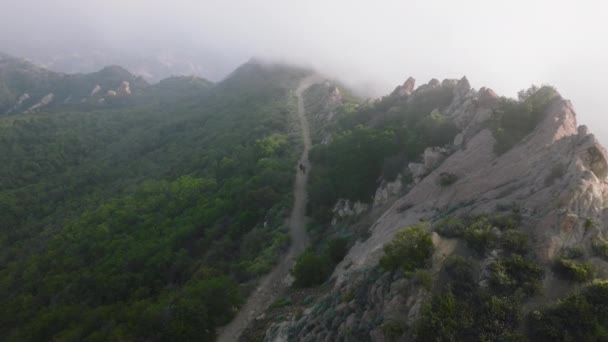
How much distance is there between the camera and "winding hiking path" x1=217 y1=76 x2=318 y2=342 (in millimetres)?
27172

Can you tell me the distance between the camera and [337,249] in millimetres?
31906

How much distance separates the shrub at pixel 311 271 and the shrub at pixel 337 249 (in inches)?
53.3

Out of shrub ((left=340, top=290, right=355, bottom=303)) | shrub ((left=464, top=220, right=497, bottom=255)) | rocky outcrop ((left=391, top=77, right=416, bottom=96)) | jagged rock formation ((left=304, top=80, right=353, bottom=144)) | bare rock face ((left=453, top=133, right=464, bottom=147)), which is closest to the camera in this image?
shrub ((left=464, top=220, right=497, bottom=255))

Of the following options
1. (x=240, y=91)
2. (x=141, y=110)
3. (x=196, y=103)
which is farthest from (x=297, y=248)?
(x=141, y=110)

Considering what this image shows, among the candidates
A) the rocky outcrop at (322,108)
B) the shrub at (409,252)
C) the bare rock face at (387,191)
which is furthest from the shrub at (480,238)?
the rocky outcrop at (322,108)

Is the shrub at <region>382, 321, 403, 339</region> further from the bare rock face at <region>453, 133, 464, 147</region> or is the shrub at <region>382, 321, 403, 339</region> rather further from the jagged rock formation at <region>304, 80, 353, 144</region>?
the jagged rock formation at <region>304, 80, 353, 144</region>

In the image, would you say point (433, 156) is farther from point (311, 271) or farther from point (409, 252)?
point (409, 252)

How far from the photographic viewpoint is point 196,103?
15138cm

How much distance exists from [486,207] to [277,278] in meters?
18.9

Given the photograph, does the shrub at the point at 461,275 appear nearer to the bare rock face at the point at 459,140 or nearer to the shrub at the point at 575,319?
the shrub at the point at 575,319

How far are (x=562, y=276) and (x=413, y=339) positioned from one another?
22.8ft

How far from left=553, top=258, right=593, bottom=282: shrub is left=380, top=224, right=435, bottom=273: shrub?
504cm

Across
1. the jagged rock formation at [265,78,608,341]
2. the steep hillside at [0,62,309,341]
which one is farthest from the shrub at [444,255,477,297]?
the steep hillside at [0,62,309,341]

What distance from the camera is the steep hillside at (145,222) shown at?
3175 centimetres
